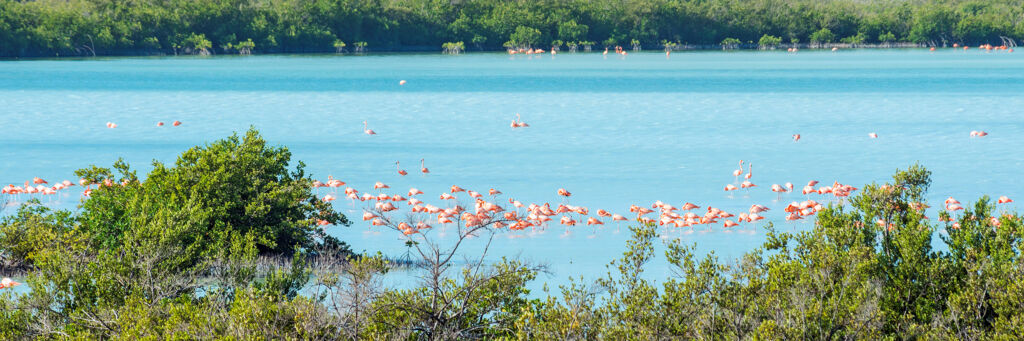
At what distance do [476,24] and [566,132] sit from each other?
98.6 meters

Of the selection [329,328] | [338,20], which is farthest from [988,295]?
[338,20]

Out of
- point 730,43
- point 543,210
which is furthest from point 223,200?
point 730,43

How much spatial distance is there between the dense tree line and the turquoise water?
41.4 metres

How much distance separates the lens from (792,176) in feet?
92.5

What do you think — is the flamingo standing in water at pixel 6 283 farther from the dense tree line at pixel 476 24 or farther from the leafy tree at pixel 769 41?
the leafy tree at pixel 769 41

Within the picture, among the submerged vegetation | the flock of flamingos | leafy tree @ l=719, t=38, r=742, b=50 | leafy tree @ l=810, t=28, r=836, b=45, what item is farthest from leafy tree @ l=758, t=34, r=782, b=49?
the submerged vegetation

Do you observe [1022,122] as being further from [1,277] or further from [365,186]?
[1,277]

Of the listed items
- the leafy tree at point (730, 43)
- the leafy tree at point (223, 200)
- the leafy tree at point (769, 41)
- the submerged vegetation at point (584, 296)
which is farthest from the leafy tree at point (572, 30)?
the submerged vegetation at point (584, 296)

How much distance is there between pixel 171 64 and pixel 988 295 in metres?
89.2

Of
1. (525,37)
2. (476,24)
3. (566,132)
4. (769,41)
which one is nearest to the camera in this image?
(566,132)

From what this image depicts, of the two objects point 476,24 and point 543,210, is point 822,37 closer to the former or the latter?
point 476,24

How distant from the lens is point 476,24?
13662 centimetres

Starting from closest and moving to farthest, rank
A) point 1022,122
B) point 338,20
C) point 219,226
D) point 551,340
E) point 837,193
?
point 551,340
point 219,226
point 837,193
point 1022,122
point 338,20

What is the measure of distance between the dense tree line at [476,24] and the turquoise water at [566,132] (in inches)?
1628
